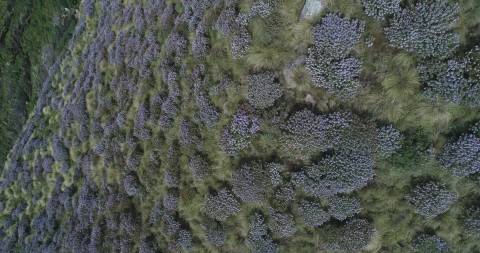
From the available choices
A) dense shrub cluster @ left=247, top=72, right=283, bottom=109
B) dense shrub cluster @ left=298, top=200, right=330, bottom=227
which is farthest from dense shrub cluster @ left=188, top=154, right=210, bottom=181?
dense shrub cluster @ left=298, top=200, right=330, bottom=227

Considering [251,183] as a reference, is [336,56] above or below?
above

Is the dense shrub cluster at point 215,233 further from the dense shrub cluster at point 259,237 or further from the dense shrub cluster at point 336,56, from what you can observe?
the dense shrub cluster at point 336,56

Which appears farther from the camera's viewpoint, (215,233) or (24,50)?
(24,50)

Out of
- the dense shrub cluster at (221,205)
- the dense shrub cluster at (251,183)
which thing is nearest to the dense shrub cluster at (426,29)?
the dense shrub cluster at (251,183)

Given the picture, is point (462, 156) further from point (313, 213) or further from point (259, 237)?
point (259, 237)

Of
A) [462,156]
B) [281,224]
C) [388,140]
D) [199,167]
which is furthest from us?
[199,167]

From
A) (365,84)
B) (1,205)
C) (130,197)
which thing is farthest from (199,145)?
(1,205)

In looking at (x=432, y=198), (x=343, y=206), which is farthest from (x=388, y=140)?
(x=343, y=206)

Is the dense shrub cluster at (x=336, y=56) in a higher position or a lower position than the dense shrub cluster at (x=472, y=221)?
higher
